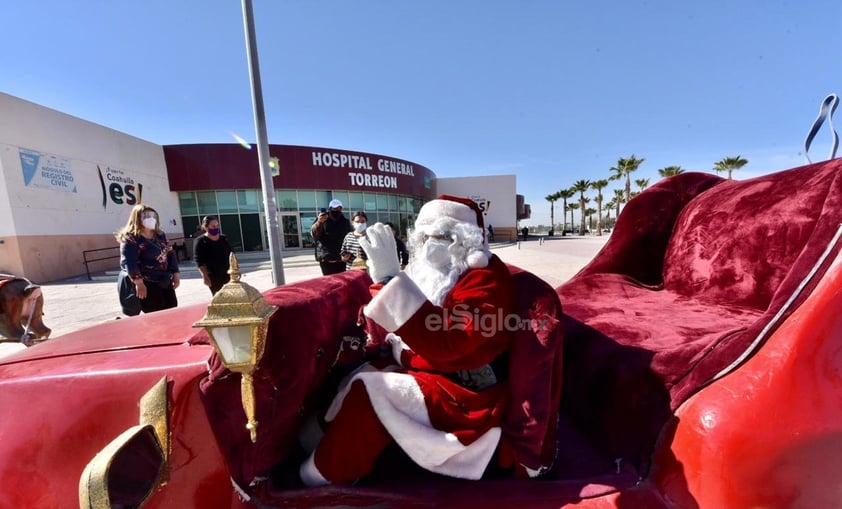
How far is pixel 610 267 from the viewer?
8.22 ft

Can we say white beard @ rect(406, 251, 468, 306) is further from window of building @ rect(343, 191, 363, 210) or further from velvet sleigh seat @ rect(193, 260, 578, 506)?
window of building @ rect(343, 191, 363, 210)

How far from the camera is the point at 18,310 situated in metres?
2.37

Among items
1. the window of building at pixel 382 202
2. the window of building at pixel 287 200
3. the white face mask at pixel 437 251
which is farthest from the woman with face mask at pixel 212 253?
the window of building at pixel 382 202

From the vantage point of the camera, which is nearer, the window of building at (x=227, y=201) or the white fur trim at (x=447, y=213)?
the white fur trim at (x=447, y=213)

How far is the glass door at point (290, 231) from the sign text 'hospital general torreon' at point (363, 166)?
271 cm

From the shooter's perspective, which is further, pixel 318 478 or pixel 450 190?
pixel 450 190

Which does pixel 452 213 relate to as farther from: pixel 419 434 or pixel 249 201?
pixel 249 201

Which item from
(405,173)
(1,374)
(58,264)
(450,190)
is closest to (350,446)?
(1,374)

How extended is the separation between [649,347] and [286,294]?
1419mm

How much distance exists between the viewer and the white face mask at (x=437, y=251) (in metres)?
1.29

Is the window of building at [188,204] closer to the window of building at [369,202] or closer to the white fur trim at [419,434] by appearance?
the window of building at [369,202]

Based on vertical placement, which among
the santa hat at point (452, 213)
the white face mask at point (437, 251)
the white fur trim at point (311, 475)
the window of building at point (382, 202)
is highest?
the window of building at point (382, 202)

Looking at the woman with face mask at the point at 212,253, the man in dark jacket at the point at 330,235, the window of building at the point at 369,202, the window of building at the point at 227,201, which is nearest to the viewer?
the woman with face mask at the point at 212,253

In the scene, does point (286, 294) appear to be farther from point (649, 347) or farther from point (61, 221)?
point (61, 221)
